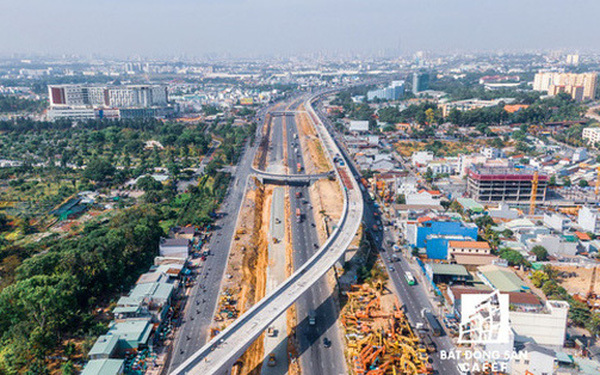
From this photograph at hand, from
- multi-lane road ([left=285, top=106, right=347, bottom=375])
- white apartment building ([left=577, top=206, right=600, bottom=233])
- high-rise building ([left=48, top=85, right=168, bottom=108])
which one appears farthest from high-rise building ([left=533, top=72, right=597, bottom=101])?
high-rise building ([left=48, top=85, right=168, bottom=108])

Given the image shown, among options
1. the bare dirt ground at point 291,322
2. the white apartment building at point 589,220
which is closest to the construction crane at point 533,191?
the white apartment building at point 589,220

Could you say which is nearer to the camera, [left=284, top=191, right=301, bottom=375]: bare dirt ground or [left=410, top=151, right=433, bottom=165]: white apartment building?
[left=284, top=191, right=301, bottom=375]: bare dirt ground

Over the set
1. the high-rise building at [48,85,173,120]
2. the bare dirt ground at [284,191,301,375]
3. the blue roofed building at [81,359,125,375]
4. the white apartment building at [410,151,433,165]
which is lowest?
the bare dirt ground at [284,191,301,375]

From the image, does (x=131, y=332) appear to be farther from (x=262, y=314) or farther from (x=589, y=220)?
(x=589, y=220)

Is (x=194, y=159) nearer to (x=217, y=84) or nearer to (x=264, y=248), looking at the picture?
(x=264, y=248)

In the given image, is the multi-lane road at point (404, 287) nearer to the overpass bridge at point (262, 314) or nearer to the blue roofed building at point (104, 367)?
the overpass bridge at point (262, 314)

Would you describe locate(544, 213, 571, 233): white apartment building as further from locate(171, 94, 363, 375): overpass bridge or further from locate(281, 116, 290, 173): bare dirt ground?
locate(281, 116, 290, 173): bare dirt ground

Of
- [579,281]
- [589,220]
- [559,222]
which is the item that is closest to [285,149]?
[559,222]
